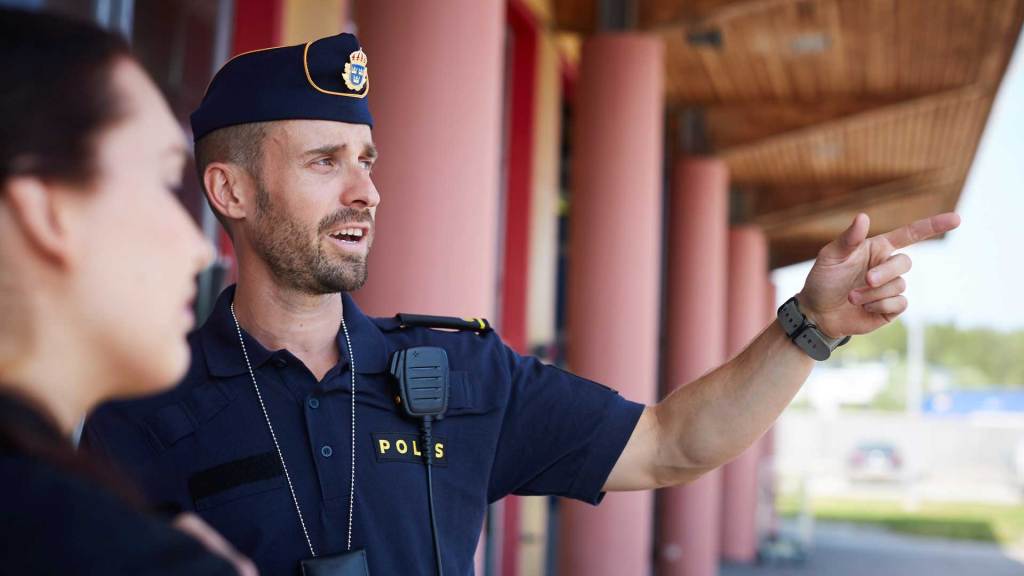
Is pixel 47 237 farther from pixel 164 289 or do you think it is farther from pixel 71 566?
pixel 71 566

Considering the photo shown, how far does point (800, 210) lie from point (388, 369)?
18784 mm

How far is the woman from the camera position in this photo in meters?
0.83

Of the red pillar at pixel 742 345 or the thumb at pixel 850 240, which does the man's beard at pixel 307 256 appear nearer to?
the thumb at pixel 850 240

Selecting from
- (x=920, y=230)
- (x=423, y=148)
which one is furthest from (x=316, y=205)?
(x=423, y=148)

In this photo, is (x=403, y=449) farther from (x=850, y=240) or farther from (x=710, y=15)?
(x=710, y=15)

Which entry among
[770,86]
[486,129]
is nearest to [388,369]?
[486,129]

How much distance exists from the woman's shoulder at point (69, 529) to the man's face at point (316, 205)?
49.5 inches

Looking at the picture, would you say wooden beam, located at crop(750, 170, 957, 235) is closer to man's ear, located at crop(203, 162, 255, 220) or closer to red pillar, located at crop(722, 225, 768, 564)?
red pillar, located at crop(722, 225, 768, 564)

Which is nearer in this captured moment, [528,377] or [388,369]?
[388,369]

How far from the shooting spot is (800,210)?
66.2 ft

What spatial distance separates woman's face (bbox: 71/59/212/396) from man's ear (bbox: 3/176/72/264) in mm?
13

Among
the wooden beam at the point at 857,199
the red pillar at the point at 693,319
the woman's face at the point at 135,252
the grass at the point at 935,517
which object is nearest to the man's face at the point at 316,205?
the woman's face at the point at 135,252

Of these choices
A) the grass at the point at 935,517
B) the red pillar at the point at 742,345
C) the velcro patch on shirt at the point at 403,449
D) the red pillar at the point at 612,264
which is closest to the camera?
the velcro patch on shirt at the point at 403,449

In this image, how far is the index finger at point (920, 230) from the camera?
196 centimetres
